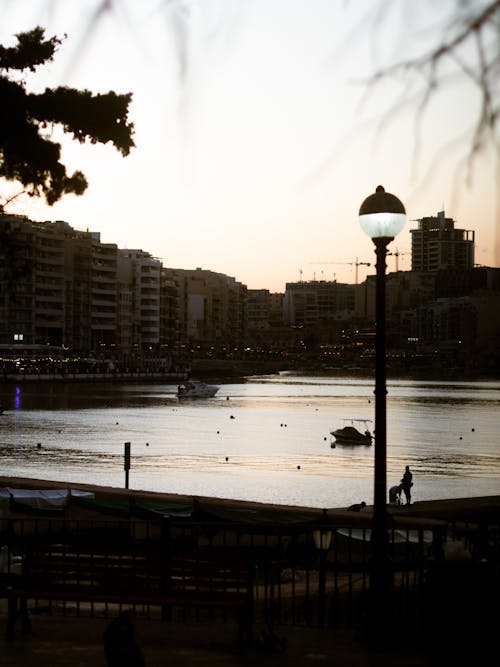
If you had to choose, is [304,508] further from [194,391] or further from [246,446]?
[194,391]

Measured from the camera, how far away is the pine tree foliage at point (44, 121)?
13797 millimetres

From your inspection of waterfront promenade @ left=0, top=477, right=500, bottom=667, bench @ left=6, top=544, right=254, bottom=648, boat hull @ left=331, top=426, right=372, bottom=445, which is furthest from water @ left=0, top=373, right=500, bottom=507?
bench @ left=6, top=544, right=254, bottom=648

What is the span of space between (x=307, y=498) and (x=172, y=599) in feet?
118

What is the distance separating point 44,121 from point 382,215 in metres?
6.18

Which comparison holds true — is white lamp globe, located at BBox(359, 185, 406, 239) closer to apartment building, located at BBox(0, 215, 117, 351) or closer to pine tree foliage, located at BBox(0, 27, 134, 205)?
pine tree foliage, located at BBox(0, 27, 134, 205)

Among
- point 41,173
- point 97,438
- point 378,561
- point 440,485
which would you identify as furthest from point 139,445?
point 378,561

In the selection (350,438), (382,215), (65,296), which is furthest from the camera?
(65,296)

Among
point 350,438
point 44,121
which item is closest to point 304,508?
point 44,121

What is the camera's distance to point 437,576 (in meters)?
9.05

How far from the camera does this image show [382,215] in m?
9.74

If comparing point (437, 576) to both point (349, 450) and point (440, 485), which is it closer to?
point (440, 485)

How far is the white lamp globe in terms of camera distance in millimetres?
9688

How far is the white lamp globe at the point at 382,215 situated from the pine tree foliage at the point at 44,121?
5.57 metres

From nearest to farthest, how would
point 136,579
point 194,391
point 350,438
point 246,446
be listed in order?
point 136,579, point 246,446, point 350,438, point 194,391
